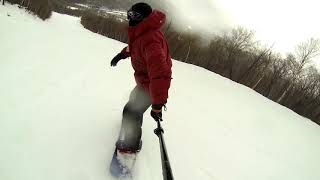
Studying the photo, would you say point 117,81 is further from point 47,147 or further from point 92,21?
point 92,21

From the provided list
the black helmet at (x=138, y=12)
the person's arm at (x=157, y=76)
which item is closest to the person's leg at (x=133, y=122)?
the person's arm at (x=157, y=76)

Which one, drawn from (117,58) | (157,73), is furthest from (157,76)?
(117,58)

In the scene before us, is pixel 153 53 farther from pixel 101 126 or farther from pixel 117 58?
pixel 101 126

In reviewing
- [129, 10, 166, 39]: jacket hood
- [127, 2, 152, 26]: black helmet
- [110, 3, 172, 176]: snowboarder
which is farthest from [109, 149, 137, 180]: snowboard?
[127, 2, 152, 26]: black helmet

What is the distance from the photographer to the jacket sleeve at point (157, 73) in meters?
2.68

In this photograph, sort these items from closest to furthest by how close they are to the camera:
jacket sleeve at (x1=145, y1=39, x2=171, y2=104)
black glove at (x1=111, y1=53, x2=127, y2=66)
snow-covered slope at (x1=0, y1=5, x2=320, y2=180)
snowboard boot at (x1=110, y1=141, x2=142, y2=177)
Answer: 1. jacket sleeve at (x1=145, y1=39, x2=171, y2=104)
2. snowboard boot at (x1=110, y1=141, x2=142, y2=177)
3. snow-covered slope at (x1=0, y1=5, x2=320, y2=180)
4. black glove at (x1=111, y1=53, x2=127, y2=66)

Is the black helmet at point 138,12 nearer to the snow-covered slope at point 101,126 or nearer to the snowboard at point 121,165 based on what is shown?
the snowboard at point 121,165

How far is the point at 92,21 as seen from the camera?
1513 inches

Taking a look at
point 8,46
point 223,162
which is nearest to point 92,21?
point 8,46

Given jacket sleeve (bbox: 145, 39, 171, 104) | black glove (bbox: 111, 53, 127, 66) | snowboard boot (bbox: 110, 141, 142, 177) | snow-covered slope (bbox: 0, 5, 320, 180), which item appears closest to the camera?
jacket sleeve (bbox: 145, 39, 171, 104)

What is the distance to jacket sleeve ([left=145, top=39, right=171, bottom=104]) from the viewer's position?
2.68 metres

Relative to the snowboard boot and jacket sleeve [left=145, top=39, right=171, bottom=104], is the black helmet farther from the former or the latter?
the snowboard boot

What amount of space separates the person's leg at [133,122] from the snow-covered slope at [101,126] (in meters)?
0.38

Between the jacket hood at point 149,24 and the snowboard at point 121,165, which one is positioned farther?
the snowboard at point 121,165
